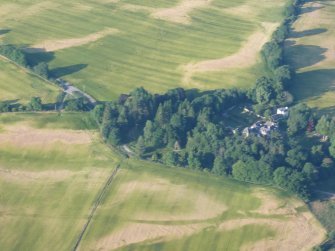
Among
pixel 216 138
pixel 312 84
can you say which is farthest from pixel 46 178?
pixel 312 84

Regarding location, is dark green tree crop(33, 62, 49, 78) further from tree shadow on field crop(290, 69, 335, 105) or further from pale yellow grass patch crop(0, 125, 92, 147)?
tree shadow on field crop(290, 69, 335, 105)

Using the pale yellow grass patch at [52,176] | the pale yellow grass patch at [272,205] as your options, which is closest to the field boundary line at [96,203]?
the pale yellow grass patch at [52,176]

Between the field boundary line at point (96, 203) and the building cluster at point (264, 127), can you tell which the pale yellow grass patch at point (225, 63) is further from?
the field boundary line at point (96, 203)

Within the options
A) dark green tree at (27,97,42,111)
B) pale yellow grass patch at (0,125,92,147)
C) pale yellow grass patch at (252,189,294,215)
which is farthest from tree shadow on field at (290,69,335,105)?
dark green tree at (27,97,42,111)

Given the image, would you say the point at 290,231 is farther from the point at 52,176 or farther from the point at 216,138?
the point at 52,176

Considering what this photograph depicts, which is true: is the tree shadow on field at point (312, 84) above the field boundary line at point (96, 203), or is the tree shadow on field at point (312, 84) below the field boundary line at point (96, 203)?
above

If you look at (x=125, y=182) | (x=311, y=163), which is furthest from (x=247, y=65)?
(x=125, y=182)
